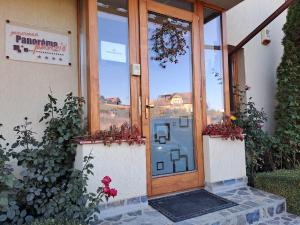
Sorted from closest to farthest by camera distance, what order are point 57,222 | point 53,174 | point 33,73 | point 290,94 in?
1. point 57,222
2. point 53,174
3. point 33,73
4. point 290,94

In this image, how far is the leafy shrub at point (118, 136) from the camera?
276cm

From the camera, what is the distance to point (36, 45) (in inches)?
118

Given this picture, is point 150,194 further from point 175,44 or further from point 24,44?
point 24,44

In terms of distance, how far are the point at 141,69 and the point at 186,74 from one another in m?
0.72

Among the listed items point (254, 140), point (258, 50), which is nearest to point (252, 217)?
point (254, 140)

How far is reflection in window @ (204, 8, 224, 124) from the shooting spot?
385cm

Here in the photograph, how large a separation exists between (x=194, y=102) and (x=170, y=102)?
0.35 meters

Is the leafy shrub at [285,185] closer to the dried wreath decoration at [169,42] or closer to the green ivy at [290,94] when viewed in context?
the green ivy at [290,94]

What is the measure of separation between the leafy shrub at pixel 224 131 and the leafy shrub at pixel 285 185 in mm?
614

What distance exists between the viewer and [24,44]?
9.64 ft

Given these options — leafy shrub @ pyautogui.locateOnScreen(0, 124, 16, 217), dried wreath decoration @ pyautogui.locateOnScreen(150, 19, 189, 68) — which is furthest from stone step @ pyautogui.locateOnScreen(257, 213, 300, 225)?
leafy shrub @ pyautogui.locateOnScreen(0, 124, 16, 217)

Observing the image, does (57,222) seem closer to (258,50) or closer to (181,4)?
(181,4)

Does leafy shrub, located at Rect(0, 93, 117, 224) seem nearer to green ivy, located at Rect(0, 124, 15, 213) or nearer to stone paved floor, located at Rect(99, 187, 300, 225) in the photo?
green ivy, located at Rect(0, 124, 15, 213)

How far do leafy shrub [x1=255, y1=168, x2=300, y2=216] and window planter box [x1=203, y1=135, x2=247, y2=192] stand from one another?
0.25m
